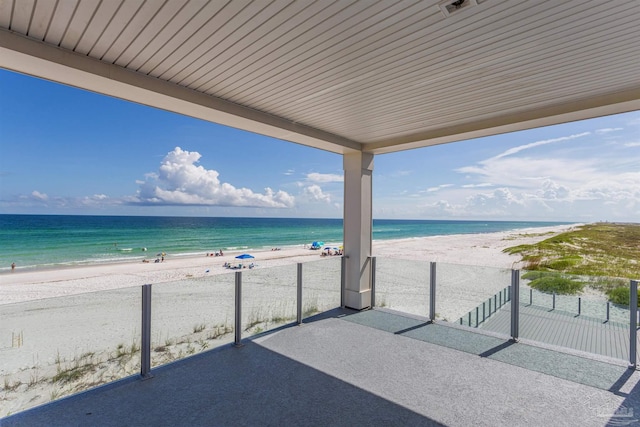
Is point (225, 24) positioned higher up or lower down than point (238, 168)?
lower down

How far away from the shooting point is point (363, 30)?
75.7 inches

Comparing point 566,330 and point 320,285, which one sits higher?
point 320,285

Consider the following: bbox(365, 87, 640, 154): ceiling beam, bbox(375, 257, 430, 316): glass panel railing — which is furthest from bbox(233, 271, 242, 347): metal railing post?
bbox(365, 87, 640, 154): ceiling beam

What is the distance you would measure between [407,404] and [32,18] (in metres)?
3.47

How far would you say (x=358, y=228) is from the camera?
4.79 metres

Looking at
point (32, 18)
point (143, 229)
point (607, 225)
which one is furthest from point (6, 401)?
point (143, 229)

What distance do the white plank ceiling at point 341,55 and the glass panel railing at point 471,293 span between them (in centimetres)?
186

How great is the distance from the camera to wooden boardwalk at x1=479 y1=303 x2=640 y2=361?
10.2 feet

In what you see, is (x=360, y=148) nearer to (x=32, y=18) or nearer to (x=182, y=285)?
(x=182, y=285)

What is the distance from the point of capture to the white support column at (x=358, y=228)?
4785 mm

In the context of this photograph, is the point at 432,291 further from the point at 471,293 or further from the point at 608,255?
the point at 608,255

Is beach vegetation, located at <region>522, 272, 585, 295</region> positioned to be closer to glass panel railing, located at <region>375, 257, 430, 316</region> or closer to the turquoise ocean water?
glass panel railing, located at <region>375, 257, 430, 316</region>

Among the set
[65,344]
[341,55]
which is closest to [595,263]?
[341,55]

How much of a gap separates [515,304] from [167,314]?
3789 millimetres
